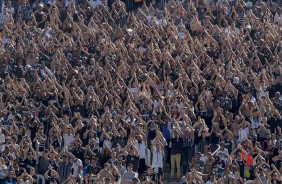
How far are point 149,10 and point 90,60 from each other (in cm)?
673

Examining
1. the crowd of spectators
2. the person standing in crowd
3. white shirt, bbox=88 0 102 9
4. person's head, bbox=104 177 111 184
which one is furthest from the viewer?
white shirt, bbox=88 0 102 9

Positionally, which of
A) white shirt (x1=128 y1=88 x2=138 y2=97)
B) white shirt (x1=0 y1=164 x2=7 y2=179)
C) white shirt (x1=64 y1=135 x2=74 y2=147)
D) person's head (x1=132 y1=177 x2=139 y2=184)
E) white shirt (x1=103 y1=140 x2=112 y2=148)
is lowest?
person's head (x1=132 y1=177 x2=139 y2=184)

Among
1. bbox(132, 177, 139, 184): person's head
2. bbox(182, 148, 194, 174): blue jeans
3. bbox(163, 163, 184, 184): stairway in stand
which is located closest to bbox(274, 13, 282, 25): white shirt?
bbox(182, 148, 194, 174): blue jeans

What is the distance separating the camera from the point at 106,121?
1975 inches

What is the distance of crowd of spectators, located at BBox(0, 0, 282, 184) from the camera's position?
48.0 meters

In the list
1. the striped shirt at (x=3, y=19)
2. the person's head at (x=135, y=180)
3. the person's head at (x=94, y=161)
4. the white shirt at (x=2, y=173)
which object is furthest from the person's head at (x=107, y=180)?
the striped shirt at (x=3, y=19)

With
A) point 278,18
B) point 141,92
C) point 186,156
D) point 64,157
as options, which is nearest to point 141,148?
point 186,156

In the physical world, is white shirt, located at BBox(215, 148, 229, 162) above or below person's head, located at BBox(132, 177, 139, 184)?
above

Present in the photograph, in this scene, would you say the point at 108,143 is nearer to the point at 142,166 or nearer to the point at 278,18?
the point at 142,166

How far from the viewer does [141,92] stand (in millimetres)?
52281

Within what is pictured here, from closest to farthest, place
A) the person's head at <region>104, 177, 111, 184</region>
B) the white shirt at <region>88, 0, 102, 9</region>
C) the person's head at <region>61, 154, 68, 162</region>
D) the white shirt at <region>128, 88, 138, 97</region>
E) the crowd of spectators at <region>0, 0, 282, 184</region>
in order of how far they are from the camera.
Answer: the person's head at <region>104, 177, 111, 184</region> → the crowd of spectators at <region>0, 0, 282, 184</region> → the person's head at <region>61, 154, 68, 162</region> → the white shirt at <region>128, 88, 138, 97</region> → the white shirt at <region>88, 0, 102, 9</region>

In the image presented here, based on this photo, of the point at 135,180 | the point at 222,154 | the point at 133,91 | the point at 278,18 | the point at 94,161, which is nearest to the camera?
the point at 135,180

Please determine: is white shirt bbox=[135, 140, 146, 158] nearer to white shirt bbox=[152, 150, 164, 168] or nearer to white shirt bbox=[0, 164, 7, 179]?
white shirt bbox=[152, 150, 164, 168]

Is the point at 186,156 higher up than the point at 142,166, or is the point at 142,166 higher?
the point at 186,156
